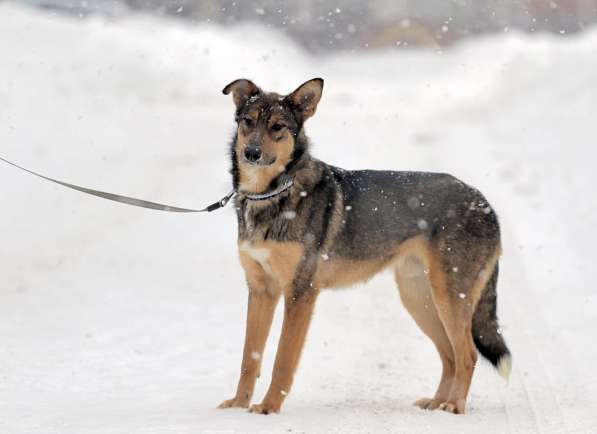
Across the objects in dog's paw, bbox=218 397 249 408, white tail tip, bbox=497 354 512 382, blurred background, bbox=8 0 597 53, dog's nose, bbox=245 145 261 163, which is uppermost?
blurred background, bbox=8 0 597 53

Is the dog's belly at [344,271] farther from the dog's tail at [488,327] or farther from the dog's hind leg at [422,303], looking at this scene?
the dog's tail at [488,327]

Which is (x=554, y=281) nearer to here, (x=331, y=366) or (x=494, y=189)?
(x=331, y=366)

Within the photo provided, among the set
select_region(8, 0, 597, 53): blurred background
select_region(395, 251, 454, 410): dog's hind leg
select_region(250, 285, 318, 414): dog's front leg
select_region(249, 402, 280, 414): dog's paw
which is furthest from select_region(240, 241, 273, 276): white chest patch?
select_region(8, 0, 597, 53): blurred background

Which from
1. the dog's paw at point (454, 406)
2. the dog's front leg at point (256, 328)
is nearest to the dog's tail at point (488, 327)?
the dog's paw at point (454, 406)

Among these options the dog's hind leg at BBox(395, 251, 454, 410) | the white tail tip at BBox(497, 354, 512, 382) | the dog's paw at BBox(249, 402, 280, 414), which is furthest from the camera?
the dog's hind leg at BBox(395, 251, 454, 410)

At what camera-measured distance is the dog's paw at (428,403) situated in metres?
6.16

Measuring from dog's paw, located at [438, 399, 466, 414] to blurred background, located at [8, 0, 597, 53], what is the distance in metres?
28.1

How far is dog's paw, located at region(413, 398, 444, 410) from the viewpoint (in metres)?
6.16

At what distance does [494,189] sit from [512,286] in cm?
560

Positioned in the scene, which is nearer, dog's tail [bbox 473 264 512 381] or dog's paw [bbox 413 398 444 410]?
dog's paw [bbox 413 398 444 410]

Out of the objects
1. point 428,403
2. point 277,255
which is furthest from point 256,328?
point 428,403

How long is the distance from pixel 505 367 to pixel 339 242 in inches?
54.5

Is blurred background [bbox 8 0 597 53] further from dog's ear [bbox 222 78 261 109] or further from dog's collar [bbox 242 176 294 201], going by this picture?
dog's collar [bbox 242 176 294 201]

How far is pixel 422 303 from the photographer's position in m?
6.75
